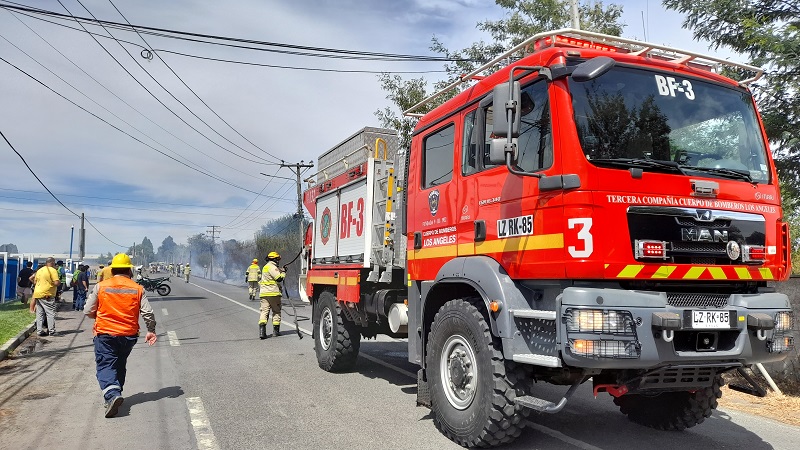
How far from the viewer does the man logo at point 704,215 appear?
3902 millimetres

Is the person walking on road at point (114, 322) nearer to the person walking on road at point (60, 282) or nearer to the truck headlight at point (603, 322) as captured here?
the truck headlight at point (603, 322)

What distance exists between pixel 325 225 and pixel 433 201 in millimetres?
3609

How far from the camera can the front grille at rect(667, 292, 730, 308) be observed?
382 cm

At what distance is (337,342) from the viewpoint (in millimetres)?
7762

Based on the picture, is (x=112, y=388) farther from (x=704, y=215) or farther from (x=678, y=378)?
(x=704, y=215)

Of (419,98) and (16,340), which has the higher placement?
(419,98)

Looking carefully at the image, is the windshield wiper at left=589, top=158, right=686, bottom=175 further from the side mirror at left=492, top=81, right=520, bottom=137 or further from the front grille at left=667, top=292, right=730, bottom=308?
the front grille at left=667, top=292, right=730, bottom=308

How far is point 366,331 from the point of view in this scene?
7.72 meters

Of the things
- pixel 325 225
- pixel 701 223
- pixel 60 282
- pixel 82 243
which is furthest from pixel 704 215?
pixel 82 243

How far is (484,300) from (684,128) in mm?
1914

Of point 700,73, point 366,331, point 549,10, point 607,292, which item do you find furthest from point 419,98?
point 607,292

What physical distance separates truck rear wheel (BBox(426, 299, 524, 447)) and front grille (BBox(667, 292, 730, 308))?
1228 mm

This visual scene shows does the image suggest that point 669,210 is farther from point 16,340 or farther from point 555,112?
point 16,340

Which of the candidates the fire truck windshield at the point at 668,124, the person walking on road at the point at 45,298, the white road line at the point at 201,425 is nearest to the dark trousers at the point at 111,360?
the white road line at the point at 201,425
